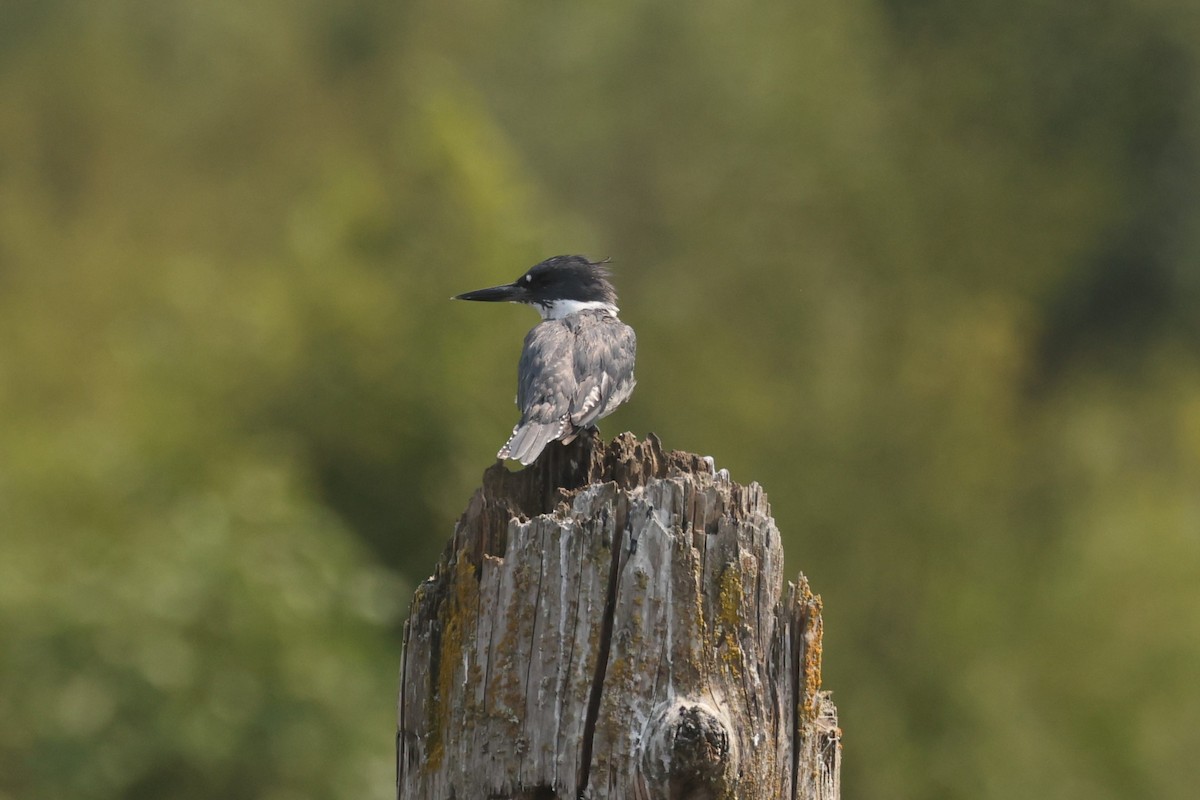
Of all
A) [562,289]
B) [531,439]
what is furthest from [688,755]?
[562,289]

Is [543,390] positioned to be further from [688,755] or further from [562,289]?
[688,755]

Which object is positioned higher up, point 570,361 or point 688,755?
point 570,361

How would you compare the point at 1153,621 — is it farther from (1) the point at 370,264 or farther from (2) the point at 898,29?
(2) the point at 898,29

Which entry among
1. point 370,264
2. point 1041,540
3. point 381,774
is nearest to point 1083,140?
point 1041,540

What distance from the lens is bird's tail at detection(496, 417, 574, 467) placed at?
477 centimetres

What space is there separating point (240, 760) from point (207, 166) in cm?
1776

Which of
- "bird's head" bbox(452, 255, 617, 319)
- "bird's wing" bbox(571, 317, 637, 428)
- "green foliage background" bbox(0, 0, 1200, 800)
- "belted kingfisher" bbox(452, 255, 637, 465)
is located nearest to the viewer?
"belted kingfisher" bbox(452, 255, 637, 465)

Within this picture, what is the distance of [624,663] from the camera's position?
3.05 m

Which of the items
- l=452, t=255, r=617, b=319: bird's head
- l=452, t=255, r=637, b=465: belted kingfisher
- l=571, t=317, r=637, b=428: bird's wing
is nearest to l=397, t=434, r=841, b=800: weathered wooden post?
l=452, t=255, r=637, b=465: belted kingfisher

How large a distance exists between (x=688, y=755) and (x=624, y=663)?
0.21 meters

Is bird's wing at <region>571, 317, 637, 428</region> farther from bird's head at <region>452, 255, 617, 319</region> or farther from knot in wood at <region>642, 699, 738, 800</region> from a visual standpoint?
knot in wood at <region>642, 699, 738, 800</region>

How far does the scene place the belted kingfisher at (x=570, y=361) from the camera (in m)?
5.22

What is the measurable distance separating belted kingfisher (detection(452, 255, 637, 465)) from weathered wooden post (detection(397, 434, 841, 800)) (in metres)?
1.47

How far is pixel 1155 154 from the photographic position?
91.9 ft
